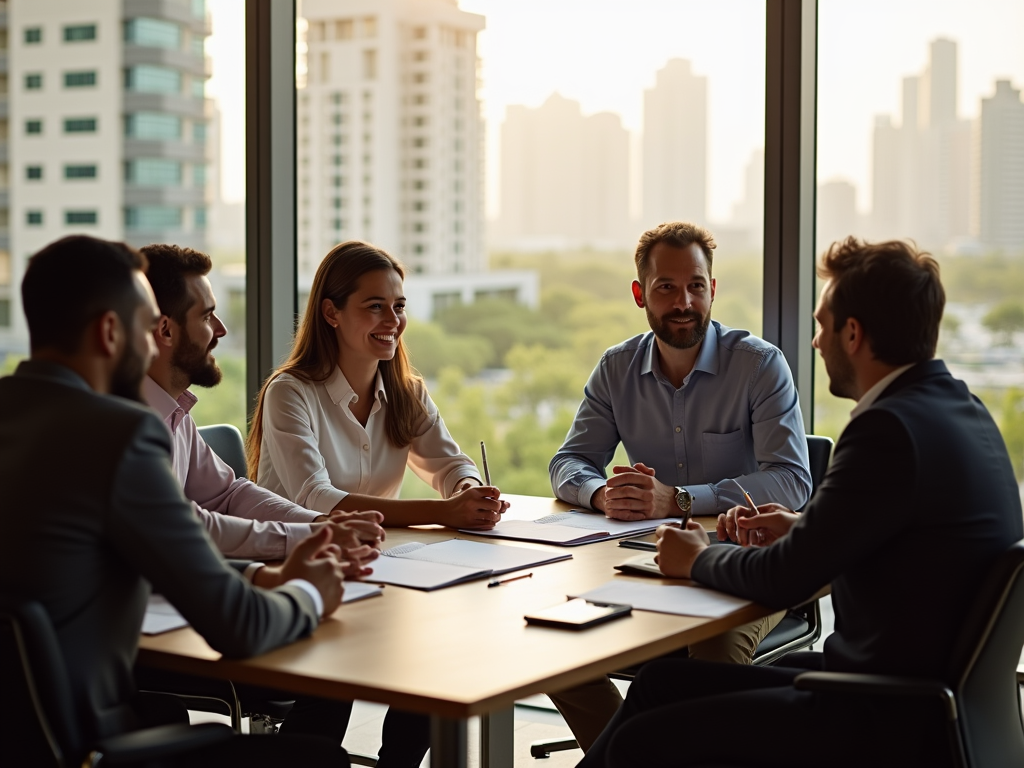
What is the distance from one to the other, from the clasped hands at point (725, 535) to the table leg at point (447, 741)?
676 mm

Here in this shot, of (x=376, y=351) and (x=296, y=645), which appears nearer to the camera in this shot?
(x=296, y=645)

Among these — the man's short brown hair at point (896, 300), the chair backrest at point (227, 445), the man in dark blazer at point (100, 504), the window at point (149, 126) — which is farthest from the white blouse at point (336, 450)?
the window at point (149, 126)

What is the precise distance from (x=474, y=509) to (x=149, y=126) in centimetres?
Answer: 284

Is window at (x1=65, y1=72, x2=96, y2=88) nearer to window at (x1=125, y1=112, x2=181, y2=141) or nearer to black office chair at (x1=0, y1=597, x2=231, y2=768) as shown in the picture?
window at (x1=125, y1=112, x2=181, y2=141)

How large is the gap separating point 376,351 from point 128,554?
1555mm

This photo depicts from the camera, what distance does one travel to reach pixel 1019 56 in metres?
3.17

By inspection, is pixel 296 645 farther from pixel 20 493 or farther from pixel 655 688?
pixel 655 688

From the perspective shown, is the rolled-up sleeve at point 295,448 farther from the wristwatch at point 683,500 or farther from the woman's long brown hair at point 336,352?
the wristwatch at point 683,500

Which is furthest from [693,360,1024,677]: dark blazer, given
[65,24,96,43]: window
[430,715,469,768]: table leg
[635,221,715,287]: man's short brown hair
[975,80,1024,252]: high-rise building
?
[65,24,96,43]: window

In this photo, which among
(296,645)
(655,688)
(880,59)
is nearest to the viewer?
(296,645)

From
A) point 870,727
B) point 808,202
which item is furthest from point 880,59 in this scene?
point 870,727

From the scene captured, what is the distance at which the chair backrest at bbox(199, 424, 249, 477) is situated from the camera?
3104 millimetres

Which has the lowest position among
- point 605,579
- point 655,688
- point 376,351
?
point 655,688

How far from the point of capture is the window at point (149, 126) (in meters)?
4.76
